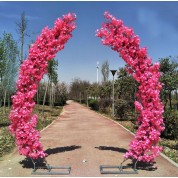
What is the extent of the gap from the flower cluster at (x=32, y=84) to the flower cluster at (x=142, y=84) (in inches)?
41.2

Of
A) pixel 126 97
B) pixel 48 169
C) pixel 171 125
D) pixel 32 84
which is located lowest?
pixel 48 169

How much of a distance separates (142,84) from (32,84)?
108 inches

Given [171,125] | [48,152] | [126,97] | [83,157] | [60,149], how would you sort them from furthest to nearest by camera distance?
[126,97] → [171,125] → [60,149] → [48,152] → [83,157]

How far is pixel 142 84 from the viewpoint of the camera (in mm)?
8992

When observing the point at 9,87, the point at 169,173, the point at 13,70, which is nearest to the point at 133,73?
the point at 169,173

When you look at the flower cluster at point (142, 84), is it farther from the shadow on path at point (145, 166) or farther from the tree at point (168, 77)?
the tree at point (168, 77)

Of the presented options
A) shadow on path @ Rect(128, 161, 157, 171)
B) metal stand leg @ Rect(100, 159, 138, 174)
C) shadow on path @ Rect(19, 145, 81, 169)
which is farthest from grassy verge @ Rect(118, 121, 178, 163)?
shadow on path @ Rect(19, 145, 81, 169)

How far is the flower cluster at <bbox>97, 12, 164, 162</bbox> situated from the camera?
883 centimetres

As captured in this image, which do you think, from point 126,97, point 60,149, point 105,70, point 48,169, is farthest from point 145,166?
point 105,70

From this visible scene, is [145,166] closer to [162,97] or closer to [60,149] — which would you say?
[60,149]

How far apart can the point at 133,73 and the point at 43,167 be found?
3.32m

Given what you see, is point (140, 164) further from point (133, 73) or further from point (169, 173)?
point (133, 73)

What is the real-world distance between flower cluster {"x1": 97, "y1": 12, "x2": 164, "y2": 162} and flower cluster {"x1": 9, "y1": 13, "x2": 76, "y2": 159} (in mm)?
1048

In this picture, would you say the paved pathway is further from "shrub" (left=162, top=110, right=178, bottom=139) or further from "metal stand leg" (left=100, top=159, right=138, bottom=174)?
"shrub" (left=162, top=110, right=178, bottom=139)
